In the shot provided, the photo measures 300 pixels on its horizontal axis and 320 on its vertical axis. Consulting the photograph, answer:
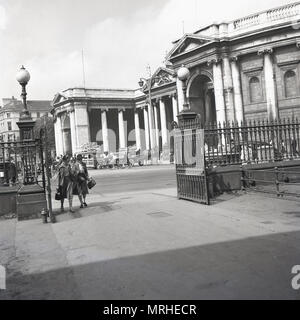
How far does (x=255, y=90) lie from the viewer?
3669cm

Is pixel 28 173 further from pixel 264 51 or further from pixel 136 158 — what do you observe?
pixel 136 158

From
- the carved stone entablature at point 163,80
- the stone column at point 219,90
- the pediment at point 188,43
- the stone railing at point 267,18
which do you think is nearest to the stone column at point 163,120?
the carved stone entablature at point 163,80

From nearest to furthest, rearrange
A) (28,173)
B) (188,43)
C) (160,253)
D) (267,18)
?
(160,253)
(28,173)
(267,18)
(188,43)

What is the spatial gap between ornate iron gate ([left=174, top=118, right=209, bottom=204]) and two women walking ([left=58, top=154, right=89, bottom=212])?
10.0ft

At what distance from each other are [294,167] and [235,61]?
24.3m

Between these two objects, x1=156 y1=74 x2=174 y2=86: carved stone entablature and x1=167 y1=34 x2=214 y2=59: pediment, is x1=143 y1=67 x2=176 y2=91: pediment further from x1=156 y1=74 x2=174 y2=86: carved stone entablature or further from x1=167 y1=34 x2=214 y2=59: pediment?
x1=167 y1=34 x2=214 y2=59: pediment

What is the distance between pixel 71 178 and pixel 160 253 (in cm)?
613

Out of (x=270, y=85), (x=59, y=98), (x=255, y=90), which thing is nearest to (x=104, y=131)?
(x=59, y=98)

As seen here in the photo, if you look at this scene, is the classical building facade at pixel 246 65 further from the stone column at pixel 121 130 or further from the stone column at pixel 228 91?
the stone column at pixel 121 130

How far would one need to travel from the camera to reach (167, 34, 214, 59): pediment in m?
37.7

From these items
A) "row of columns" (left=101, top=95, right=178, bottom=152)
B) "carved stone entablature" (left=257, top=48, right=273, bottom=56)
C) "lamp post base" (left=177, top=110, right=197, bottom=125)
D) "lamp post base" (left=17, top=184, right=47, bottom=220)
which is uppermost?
"carved stone entablature" (left=257, top=48, right=273, bottom=56)

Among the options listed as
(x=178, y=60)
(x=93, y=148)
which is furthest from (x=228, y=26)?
(x=93, y=148)

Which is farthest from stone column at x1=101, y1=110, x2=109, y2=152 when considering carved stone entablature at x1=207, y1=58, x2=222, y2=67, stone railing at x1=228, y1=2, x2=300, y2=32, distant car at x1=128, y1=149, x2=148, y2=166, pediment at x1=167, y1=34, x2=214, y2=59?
stone railing at x1=228, y1=2, x2=300, y2=32

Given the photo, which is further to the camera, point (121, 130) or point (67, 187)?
point (121, 130)
